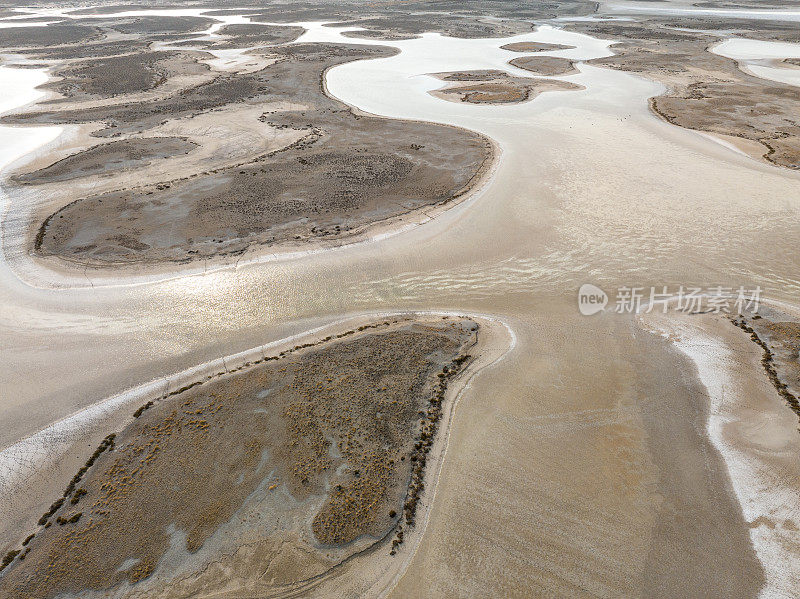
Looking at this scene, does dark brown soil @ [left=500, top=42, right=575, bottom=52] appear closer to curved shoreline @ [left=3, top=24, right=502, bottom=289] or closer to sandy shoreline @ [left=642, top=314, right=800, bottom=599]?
curved shoreline @ [left=3, top=24, right=502, bottom=289]

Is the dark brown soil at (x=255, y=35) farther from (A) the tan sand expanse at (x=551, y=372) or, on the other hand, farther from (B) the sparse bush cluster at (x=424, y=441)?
(B) the sparse bush cluster at (x=424, y=441)

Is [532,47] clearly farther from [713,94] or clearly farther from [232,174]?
[232,174]

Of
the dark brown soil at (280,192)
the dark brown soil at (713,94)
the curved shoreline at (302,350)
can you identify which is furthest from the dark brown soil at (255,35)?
the curved shoreline at (302,350)

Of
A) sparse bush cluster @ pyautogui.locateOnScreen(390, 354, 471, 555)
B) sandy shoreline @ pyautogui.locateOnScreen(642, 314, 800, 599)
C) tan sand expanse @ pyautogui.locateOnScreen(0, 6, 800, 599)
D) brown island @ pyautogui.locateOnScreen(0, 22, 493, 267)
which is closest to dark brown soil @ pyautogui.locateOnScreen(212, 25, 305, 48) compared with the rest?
brown island @ pyautogui.locateOnScreen(0, 22, 493, 267)

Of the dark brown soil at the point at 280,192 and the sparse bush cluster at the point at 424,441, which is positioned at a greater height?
the dark brown soil at the point at 280,192

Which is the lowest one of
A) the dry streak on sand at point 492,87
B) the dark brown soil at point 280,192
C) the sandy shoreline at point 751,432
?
the sandy shoreline at point 751,432

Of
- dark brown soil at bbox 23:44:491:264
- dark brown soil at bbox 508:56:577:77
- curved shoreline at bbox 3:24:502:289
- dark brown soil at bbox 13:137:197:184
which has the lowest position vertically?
curved shoreline at bbox 3:24:502:289

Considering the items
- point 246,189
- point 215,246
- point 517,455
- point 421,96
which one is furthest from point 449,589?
point 421,96

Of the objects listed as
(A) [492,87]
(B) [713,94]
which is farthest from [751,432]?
(B) [713,94]

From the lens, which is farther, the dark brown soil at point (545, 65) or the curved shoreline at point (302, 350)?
the dark brown soil at point (545, 65)

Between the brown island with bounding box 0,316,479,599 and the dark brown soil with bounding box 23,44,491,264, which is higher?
the dark brown soil with bounding box 23,44,491,264

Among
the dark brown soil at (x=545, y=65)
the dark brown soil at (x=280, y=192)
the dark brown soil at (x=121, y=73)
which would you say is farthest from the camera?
the dark brown soil at (x=545, y=65)

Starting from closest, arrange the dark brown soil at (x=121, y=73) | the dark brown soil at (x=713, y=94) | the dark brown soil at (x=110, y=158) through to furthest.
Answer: the dark brown soil at (x=110, y=158) < the dark brown soil at (x=713, y=94) < the dark brown soil at (x=121, y=73)
